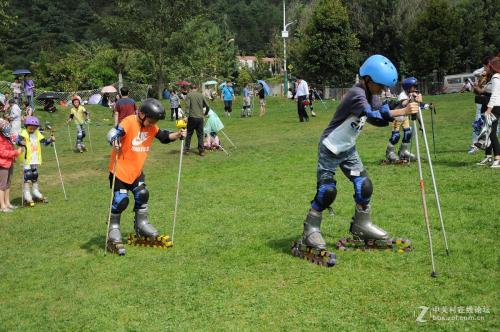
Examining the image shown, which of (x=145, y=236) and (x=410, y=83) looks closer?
(x=145, y=236)

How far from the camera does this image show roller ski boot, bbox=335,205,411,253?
298 inches

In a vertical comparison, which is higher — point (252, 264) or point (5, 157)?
point (5, 157)

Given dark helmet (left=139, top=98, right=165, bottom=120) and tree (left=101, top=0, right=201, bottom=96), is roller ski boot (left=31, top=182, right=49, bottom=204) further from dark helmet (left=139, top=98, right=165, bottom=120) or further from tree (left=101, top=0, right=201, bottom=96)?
tree (left=101, top=0, right=201, bottom=96)

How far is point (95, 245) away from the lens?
905cm

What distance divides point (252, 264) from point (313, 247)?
0.87 metres

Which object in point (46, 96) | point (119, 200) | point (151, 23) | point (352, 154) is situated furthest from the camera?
point (151, 23)

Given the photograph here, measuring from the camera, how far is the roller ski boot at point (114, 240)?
837 centimetres

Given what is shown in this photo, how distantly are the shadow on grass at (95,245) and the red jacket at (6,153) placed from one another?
3.86 meters

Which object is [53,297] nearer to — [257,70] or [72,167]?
[72,167]

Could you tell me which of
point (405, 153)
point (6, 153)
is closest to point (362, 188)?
point (405, 153)

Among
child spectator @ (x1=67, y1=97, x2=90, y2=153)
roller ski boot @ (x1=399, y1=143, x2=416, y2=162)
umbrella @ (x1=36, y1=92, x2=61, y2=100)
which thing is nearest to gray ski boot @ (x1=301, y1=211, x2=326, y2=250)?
roller ski boot @ (x1=399, y1=143, x2=416, y2=162)

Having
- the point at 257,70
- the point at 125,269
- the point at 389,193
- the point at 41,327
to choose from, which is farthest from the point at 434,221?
the point at 257,70

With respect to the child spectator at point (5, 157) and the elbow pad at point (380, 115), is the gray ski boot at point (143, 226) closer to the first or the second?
the elbow pad at point (380, 115)

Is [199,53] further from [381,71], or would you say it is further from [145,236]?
[381,71]
